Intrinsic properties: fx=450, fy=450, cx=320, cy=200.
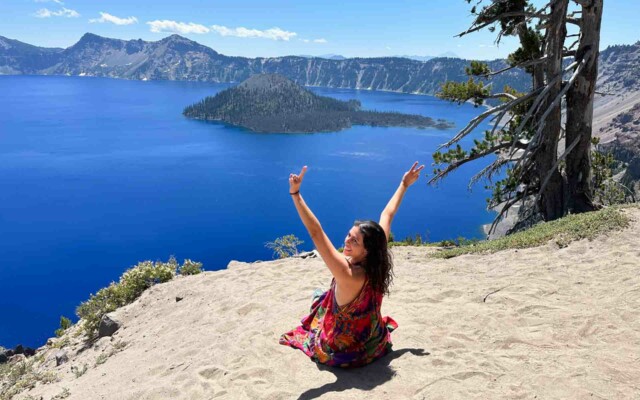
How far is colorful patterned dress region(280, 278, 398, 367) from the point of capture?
541 centimetres

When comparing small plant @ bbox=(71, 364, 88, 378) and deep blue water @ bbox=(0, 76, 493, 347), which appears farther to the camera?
deep blue water @ bbox=(0, 76, 493, 347)

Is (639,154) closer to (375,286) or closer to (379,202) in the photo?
(379,202)

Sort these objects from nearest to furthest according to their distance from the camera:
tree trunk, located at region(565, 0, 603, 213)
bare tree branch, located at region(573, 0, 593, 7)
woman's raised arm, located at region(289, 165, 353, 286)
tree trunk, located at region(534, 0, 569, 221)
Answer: woman's raised arm, located at region(289, 165, 353, 286)
bare tree branch, located at region(573, 0, 593, 7)
tree trunk, located at region(565, 0, 603, 213)
tree trunk, located at region(534, 0, 569, 221)

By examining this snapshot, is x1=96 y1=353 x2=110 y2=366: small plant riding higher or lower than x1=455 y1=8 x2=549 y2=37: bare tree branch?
lower

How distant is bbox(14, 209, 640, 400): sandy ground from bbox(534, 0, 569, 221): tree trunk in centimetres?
463

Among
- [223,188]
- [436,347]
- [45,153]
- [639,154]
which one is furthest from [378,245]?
[639,154]

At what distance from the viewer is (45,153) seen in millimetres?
130000

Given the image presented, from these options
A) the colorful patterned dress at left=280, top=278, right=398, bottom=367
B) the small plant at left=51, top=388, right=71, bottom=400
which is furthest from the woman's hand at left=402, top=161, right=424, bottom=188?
the small plant at left=51, top=388, right=71, bottom=400

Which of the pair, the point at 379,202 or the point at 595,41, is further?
the point at 379,202

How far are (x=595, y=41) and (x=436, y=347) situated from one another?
13.4 m

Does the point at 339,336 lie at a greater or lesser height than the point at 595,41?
lesser

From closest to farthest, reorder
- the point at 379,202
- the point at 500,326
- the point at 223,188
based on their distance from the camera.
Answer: the point at 500,326 < the point at 379,202 < the point at 223,188

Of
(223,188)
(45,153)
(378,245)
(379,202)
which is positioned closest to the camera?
(378,245)

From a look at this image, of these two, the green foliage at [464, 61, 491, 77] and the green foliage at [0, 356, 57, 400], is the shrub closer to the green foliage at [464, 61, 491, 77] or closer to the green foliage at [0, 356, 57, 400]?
the green foliage at [0, 356, 57, 400]
